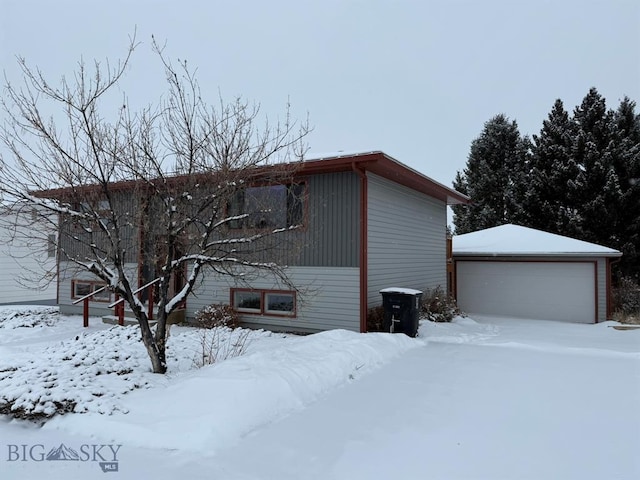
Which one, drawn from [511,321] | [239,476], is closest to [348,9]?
[511,321]

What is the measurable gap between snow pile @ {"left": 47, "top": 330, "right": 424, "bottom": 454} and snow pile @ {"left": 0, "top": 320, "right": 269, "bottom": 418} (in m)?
0.22

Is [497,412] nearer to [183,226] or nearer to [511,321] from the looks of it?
[183,226]

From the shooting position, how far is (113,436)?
3707 mm

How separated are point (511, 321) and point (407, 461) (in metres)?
10.1

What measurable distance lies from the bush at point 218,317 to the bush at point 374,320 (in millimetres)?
3110

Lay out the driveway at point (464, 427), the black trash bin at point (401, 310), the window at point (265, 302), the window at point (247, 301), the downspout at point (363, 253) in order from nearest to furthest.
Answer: the driveway at point (464, 427) < the black trash bin at point (401, 310) < the downspout at point (363, 253) < the window at point (265, 302) < the window at point (247, 301)

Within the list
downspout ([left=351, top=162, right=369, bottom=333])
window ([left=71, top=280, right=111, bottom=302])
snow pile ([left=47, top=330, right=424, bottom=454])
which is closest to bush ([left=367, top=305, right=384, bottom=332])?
downspout ([left=351, top=162, right=369, bottom=333])

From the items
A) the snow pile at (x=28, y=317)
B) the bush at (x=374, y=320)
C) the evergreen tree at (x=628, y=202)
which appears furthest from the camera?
the evergreen tree at (x=628, y=202)

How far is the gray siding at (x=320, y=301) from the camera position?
863cm

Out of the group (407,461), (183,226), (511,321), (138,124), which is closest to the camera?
(407,461)

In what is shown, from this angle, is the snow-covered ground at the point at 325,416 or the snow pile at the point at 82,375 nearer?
the snow-covered ground at the point at 325,416

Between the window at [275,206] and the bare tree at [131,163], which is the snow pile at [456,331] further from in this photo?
the bare tree at [131,163]

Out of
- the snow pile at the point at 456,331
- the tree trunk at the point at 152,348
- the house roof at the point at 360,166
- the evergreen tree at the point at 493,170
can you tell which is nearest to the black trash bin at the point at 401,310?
the snow pile at the point at 456,331

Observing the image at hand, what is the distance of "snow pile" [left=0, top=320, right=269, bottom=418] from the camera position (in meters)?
4.23
